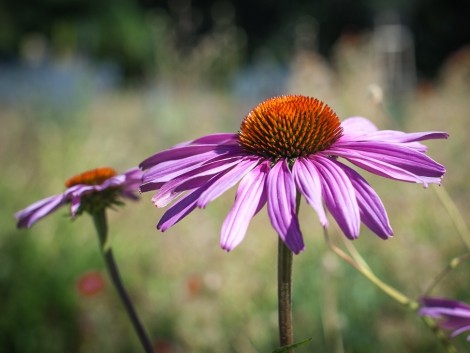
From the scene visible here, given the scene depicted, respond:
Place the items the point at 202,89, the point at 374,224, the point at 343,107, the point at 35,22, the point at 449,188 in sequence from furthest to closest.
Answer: the point at 35,22, the point at 202,89, the point at 343,107, the point at 449,188, the point at 374,224

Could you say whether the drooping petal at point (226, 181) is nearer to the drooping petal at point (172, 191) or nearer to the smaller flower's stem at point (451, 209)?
the drooping petal at point (172, 191)

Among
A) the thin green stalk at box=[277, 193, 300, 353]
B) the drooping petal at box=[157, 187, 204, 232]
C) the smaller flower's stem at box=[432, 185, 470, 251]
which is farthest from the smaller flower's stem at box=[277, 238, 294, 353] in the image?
the smaller flower's stem at box=[432, 185, 470, 251]

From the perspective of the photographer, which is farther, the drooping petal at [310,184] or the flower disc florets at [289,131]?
the flower disc florets at [289,131]

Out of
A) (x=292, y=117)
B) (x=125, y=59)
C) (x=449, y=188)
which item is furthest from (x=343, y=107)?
(x=125, y=59)

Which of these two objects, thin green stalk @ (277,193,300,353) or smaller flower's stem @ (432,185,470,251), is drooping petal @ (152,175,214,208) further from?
smaller flower's stem @ (432,185,470,251)

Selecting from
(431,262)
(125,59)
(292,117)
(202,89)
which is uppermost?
(125,59)

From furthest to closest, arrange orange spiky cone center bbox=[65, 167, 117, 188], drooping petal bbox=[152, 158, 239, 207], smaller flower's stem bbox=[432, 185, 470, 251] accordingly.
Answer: smaller flower's stem bbox=[432, 185, 470, 251]
orange spiky cone center bbox=[65, 167, 117, 188]
drooping petal bbox=[152, 158, 239, 207]

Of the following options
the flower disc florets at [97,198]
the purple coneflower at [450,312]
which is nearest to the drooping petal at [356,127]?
the purple coneflower at [450,312]

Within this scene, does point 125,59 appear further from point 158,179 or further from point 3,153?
point 158,179
